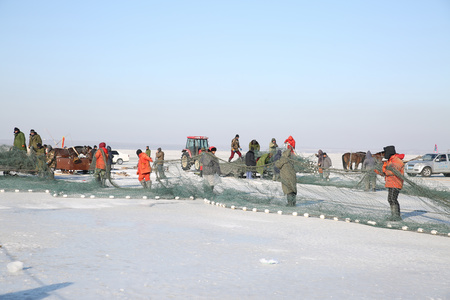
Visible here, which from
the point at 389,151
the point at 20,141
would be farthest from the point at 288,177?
the point at 20,141

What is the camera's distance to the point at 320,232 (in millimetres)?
8773

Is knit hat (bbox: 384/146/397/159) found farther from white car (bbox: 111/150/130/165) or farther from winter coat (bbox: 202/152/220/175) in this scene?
white car (bbox: 111/150/130/165)

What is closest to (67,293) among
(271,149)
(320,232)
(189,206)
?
(320,232)

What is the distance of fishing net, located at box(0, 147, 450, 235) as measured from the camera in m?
10.1

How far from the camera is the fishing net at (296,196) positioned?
10.1 m

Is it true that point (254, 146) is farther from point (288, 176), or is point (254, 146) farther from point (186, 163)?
point (288, 176)

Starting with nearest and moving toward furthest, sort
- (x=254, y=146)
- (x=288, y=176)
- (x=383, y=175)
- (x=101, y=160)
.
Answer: (x=383, y=175)
(x=288, y=176)
(x=101, y=160)
(x=254, y=146)

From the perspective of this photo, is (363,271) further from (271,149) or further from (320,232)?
(271,149)

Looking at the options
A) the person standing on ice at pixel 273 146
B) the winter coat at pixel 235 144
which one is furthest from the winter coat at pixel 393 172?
the winter coat at pixel 235 144

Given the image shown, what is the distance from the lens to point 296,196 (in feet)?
45.6

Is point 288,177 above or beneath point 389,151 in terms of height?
beneath

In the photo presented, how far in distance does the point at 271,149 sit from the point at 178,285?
58.5ft

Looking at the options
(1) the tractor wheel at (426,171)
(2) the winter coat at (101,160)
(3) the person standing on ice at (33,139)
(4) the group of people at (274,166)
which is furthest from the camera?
(1) the tractor wheel at (426,171)

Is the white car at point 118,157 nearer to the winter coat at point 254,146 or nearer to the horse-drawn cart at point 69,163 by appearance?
the horse-drawn cart at point 69,163
